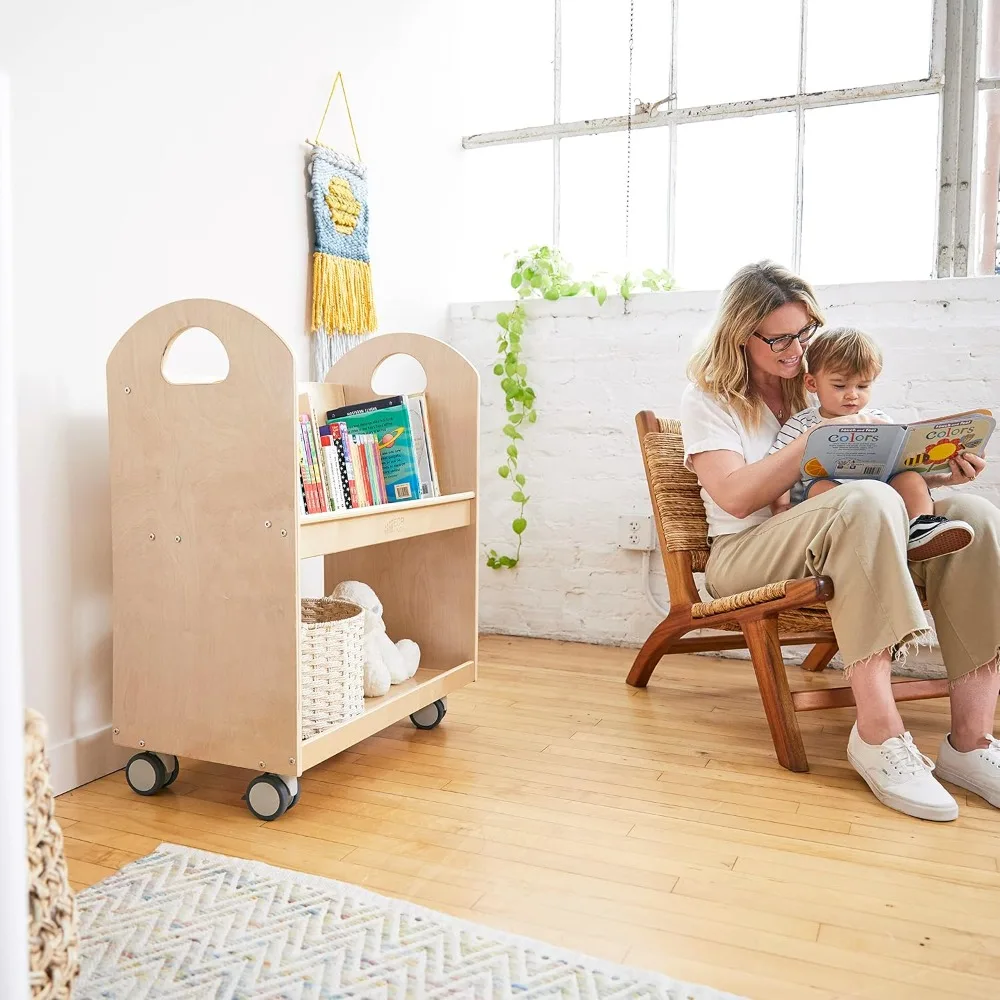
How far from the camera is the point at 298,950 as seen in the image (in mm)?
1149

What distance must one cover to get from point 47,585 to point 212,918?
26.5 inches

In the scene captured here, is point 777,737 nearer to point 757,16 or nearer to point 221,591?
point 221,591

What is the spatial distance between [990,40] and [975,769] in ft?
6.51

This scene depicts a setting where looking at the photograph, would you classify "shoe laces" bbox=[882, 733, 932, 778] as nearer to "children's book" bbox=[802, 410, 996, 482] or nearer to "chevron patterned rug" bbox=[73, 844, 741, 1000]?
"children's book" bbox=[802, 410, 996, 482]

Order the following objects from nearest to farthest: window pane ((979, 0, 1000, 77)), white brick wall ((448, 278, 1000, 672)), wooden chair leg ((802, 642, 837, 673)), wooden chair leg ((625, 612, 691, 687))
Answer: wooden chair leg ((625, 612, 691, 687)) → wooden chair leg ((802, 642, 837, 673)) → window pane ((979, 0, 1000, 77)) → white brick wall ((448, 278, 1000, 672))

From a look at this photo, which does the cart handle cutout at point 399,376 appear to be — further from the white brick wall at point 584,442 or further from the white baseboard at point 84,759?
the white baseboard at point 84,759

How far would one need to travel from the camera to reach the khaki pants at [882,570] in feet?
5.32

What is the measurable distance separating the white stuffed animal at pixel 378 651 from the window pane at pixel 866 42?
197cm

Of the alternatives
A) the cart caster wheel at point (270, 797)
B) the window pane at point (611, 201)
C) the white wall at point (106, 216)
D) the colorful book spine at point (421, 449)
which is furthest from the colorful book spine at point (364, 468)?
the window pane at point (611, 201)

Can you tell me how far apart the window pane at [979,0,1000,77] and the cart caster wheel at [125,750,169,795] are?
263 cm

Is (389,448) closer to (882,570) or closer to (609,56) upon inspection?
(882,570)

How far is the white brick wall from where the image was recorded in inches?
107

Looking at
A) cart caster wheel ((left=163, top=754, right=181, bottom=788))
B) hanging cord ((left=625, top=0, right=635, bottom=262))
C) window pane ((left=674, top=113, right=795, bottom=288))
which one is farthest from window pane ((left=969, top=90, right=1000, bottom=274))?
cart caster wheel ((left=163, top=754, right=181, bottom=788))

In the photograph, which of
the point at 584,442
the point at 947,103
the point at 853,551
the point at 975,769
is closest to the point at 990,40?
the point at 947,103
